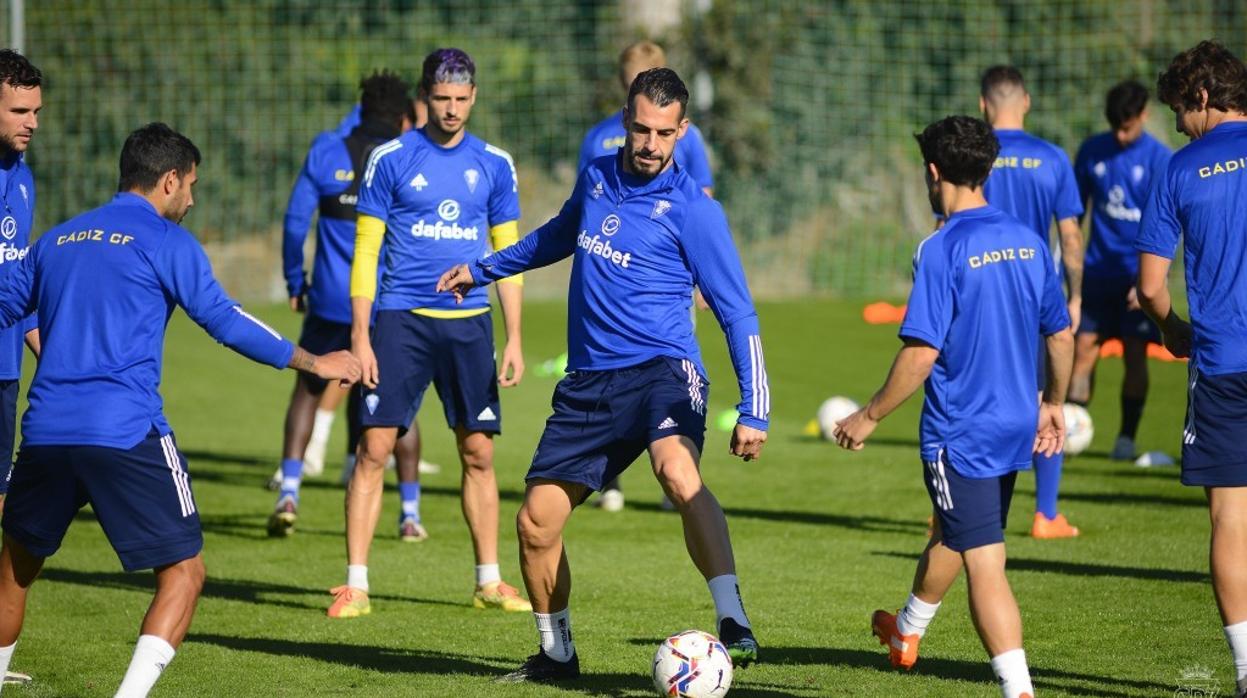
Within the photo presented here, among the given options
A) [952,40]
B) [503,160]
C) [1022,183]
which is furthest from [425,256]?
[952,40]

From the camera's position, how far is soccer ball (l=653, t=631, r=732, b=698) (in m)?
5.46

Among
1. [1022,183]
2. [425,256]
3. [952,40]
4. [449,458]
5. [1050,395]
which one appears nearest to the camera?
[1050,395]

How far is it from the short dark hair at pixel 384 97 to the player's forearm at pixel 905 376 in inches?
207

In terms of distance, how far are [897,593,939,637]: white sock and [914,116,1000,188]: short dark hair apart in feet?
5.01

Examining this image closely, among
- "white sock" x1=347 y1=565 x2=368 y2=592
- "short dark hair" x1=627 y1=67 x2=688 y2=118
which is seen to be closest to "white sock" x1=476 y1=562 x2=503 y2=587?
"white sock" x1=347 y1=565 x2=368 y2=592

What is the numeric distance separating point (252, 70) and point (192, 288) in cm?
2120

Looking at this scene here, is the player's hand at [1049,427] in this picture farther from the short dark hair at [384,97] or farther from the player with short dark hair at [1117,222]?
the player with short dark hair at [1117,222]

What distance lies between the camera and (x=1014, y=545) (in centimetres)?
890

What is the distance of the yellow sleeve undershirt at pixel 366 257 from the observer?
7457 mm

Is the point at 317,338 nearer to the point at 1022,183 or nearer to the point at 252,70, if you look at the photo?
the point at 1022,183

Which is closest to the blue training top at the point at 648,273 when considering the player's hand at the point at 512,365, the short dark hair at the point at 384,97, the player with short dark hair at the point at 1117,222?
the player's hand at the point at 512,365

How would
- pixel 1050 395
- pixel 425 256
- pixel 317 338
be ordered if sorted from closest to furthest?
1. pixel 1050 395
2. pixel 425 256
3. pixel 317 338

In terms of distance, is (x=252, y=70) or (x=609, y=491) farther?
(x=252, y=70)

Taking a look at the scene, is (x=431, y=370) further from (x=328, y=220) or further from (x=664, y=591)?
(x=328, y=220)
